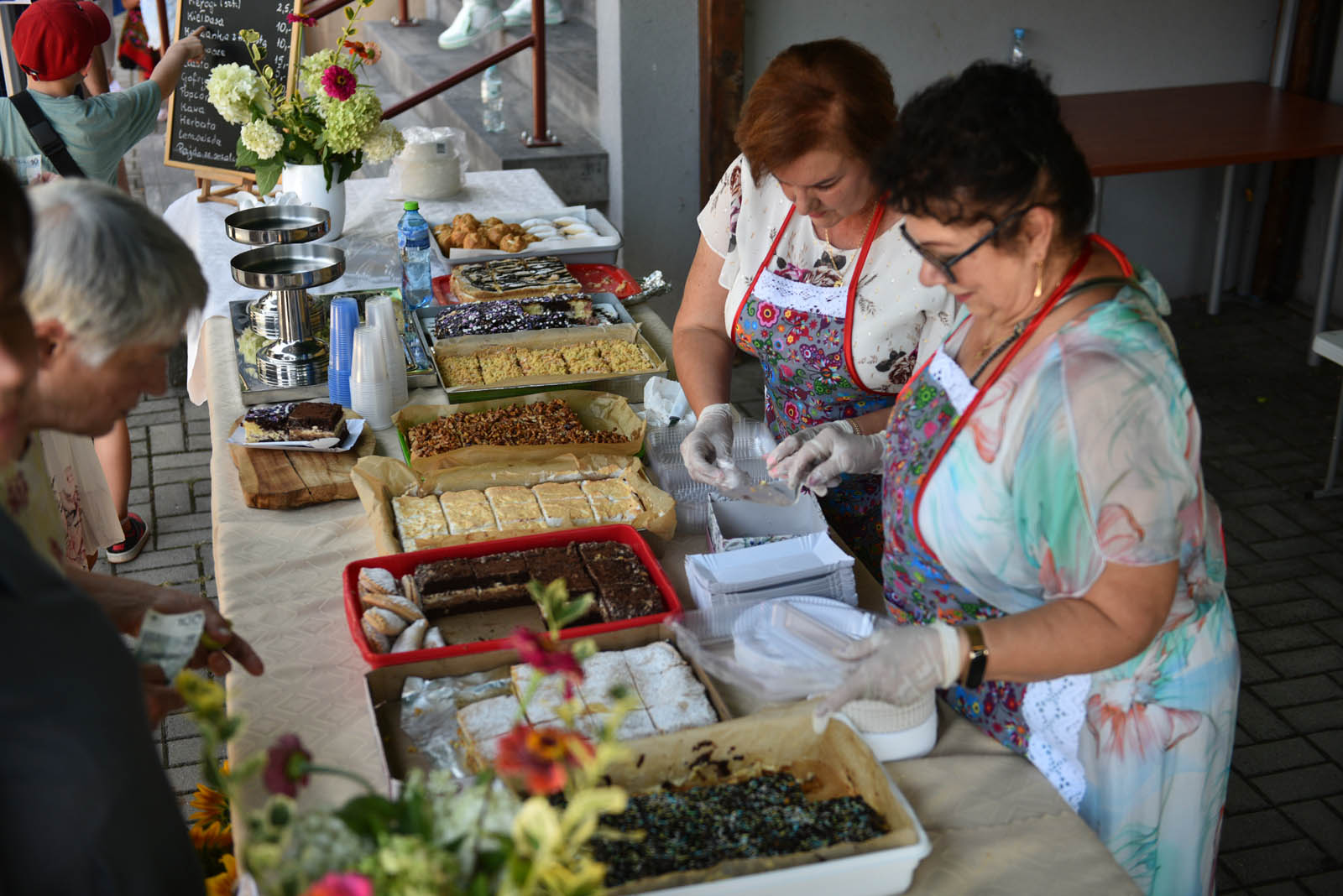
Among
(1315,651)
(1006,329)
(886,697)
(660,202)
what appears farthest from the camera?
(660,202)

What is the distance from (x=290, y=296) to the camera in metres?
3.03

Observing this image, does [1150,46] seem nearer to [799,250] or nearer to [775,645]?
[799,250]

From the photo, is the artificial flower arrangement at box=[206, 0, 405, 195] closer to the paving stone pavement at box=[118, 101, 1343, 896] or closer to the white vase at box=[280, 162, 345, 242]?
the white vase at box=[280, 162, 345, 242]

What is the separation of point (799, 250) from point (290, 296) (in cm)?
138

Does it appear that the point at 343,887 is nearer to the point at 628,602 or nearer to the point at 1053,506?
the point at 1053,506

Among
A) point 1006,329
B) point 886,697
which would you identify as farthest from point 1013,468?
point 886,697

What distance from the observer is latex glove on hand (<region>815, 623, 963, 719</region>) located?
1518 mm

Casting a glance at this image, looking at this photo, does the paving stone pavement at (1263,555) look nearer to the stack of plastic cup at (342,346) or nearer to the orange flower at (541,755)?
the stack of plastic cup at (342,346)

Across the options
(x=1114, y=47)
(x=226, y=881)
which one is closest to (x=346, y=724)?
(x=226, y=881)

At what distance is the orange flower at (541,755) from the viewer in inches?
37.3

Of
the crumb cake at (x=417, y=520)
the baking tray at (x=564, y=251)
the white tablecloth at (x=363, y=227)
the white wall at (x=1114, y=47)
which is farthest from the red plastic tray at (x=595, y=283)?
the white wall at (x=1114, y=47)

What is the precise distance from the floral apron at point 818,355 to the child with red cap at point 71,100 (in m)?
2.64

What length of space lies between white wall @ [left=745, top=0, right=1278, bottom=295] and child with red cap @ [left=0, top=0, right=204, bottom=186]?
2580 millimetres

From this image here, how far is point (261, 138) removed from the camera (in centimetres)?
374
